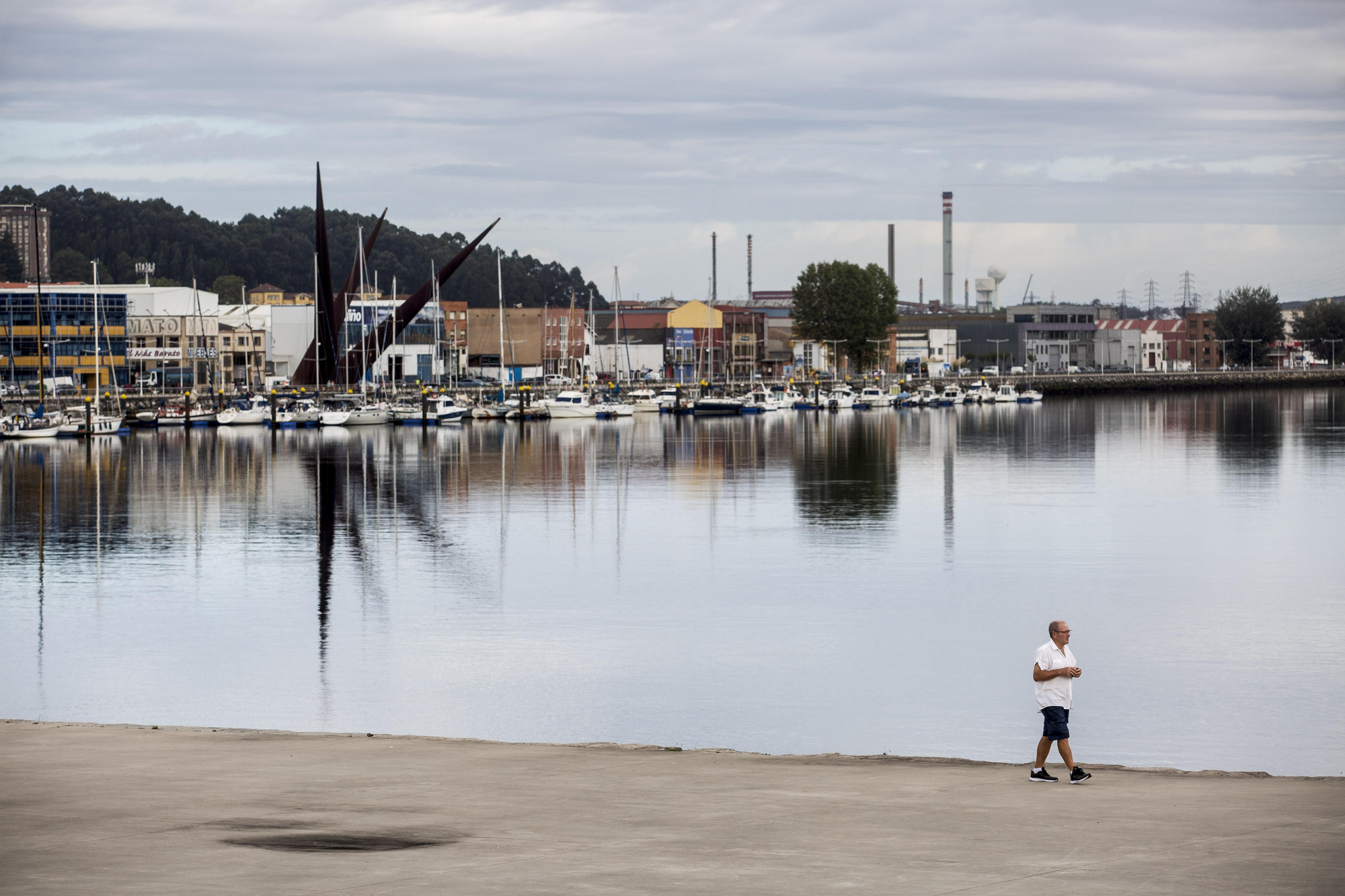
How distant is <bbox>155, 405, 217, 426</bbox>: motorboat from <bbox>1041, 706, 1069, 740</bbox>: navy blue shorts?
267ft

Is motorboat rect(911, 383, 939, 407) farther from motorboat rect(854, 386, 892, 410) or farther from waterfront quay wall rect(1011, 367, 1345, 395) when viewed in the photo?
waterfront quay wall rect(1011, 367, 1345, 395)

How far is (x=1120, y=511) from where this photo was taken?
41844 millimetres

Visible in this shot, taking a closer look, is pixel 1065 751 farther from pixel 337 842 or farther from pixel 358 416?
pixel 358 416

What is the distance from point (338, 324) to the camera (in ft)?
338

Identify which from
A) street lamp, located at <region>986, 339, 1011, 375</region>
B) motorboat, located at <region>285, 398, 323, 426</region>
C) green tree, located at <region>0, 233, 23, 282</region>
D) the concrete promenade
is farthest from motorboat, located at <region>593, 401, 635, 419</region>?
the concrete promenade

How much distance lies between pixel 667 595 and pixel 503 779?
1456cm

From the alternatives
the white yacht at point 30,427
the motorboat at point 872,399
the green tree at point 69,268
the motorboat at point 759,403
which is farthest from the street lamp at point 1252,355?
the white yacht at point 30,427

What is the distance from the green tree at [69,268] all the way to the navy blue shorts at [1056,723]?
174 metres

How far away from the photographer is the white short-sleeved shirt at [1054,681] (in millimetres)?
12469

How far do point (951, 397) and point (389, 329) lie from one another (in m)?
51.4

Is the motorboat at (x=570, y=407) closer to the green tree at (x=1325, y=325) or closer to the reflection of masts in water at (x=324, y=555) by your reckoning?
the reflection of masts in water at (x=324, y=555)

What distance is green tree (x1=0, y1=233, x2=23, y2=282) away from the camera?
152125 mm

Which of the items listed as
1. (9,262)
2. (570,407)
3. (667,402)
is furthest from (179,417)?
(9,262)

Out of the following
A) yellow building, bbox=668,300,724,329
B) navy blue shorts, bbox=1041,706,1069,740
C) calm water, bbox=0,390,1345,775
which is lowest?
calm water, bbox=0,390,1345,775
